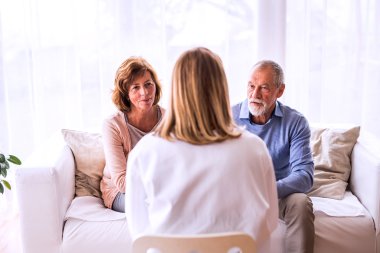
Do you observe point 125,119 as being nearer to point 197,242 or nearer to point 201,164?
point 201,164

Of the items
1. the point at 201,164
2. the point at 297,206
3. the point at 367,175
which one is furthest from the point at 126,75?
the point at 367,175

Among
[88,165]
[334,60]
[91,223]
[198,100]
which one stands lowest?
[91,223]

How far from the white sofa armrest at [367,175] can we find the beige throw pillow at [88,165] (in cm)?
137

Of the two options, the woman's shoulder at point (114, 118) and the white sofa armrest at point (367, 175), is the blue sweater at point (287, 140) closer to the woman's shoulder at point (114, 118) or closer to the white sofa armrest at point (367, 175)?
the white sofa armrest at point (367, 175)

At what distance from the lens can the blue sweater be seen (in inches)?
101

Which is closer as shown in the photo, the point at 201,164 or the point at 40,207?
the point at 201,164

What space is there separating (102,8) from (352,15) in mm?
1608

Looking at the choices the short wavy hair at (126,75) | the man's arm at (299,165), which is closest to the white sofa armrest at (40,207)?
the short wavy hair at (126,75)

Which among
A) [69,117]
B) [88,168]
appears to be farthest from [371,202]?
[69,117]

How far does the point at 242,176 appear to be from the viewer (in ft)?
5.06

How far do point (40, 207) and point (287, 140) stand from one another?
4.12 ft

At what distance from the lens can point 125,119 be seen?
8.80 ft

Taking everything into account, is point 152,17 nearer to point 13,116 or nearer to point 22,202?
point 13,116

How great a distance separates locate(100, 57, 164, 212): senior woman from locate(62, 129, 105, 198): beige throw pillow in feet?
0.54
